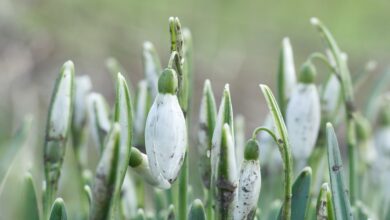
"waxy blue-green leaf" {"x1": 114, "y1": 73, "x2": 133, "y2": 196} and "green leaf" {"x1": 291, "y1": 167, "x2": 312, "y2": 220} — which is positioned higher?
"waxy blue-green leaf" {"x1": 114, "y1": 73, "x2": 133, "y2": 196}

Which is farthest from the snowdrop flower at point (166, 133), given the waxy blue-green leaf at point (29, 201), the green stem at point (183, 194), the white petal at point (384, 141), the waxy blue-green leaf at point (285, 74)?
the white petal at point (384, 141)

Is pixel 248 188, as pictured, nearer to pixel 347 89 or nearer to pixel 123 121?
pixel 123 121

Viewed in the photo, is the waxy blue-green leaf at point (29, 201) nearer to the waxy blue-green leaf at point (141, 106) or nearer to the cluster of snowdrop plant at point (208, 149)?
the cluster of snowdrop plant at point (208, 149)

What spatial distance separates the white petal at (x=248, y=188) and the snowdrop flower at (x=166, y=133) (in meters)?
0.08

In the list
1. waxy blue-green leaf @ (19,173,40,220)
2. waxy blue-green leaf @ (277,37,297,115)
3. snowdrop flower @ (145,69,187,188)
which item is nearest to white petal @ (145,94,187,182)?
snowdrop flower @ (145,69,187,188)

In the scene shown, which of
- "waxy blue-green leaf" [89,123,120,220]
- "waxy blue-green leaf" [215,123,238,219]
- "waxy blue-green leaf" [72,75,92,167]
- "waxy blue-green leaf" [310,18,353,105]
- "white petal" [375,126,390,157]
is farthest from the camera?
"white petal" [375,126,390,157]

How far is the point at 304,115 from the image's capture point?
4.11 ft

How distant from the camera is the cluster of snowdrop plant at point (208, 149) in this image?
100 centimetres

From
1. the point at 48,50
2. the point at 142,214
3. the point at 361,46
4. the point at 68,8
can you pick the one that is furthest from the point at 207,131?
the point at 361,46

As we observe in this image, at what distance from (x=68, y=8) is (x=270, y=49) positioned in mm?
1152

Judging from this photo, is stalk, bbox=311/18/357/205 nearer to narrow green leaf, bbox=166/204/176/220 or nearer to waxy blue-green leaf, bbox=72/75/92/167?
narrow green leaf, bbox=166/204/176/220

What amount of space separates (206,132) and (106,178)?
30 centimetres

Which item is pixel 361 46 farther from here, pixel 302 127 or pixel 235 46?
pixel 302 127

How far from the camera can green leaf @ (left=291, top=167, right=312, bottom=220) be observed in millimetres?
1103
